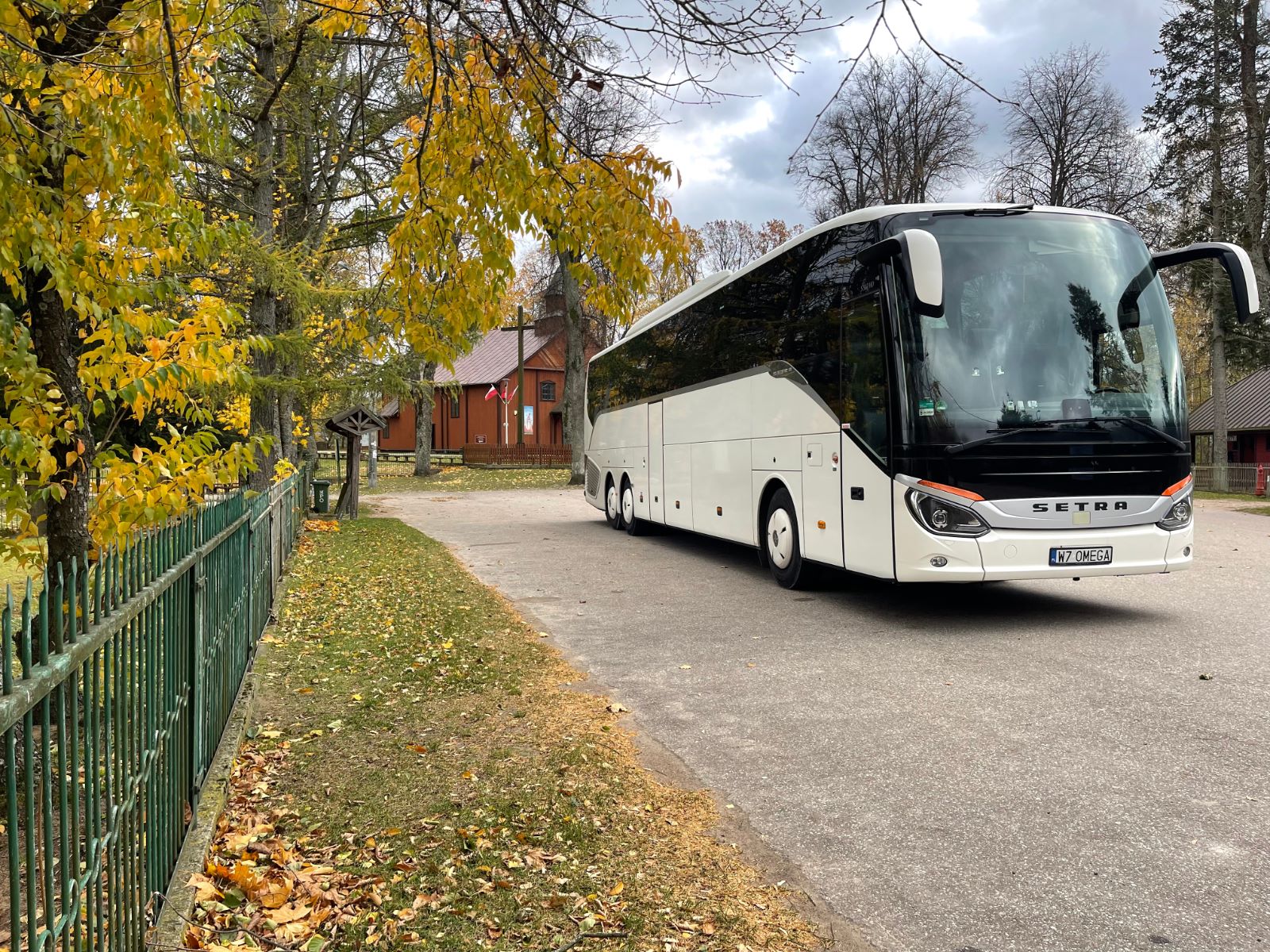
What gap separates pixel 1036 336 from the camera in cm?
851

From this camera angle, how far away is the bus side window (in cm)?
869

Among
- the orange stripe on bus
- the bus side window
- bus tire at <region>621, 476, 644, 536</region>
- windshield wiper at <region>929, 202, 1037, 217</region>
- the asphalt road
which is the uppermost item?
windshield wiper at <region>929, 202, 1037, 217</region>

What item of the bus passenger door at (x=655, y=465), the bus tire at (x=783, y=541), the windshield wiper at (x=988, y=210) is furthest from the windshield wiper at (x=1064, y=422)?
the bus passenger door at (x=655, y=465)

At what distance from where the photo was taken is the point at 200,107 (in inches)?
215

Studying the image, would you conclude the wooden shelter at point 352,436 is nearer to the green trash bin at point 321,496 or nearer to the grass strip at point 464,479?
the green trash bin at point 321,496

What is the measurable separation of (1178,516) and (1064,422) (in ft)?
4.75

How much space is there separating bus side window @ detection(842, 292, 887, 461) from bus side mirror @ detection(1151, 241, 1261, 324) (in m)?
2.75

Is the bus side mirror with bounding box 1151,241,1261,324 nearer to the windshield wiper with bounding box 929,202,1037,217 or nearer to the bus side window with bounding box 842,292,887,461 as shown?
the windshield wiper with bounding box 929,202,1037,217

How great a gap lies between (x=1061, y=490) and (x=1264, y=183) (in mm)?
26178

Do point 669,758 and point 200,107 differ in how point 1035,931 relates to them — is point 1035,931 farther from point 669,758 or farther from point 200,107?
point 200,107

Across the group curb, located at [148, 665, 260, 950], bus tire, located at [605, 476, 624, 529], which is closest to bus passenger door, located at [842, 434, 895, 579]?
curb, located at [148, 665, 260, 950]

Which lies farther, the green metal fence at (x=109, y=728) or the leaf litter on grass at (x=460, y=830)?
the leaf litter on grass at (x=460, y=830)

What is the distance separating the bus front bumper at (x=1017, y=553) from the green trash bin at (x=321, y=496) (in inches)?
674

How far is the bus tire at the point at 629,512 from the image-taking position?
18125 mm
